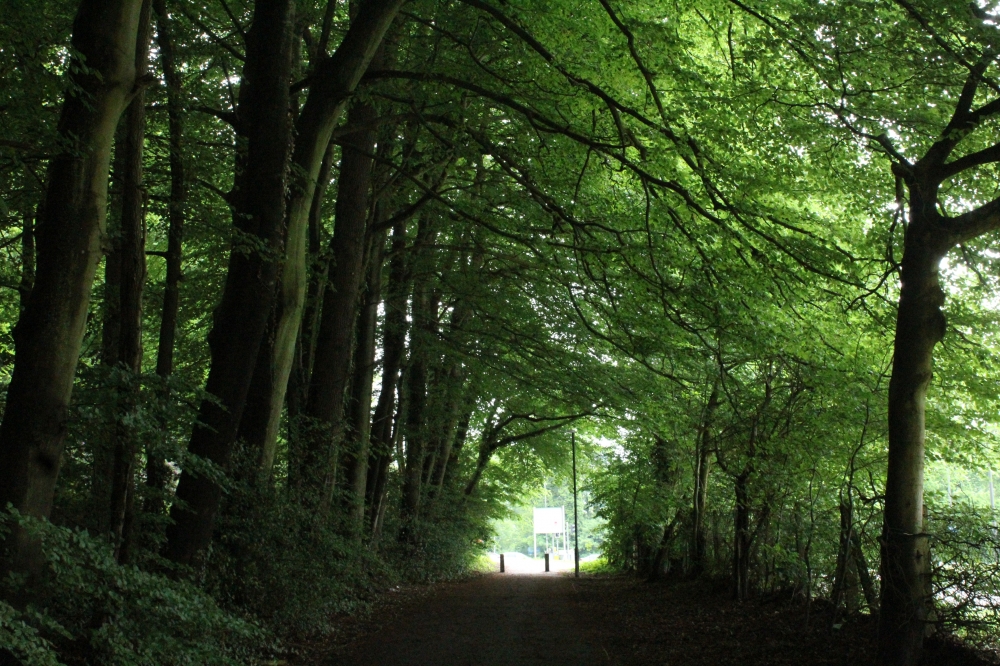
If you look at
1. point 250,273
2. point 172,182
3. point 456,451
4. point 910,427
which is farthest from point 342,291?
point 456,451

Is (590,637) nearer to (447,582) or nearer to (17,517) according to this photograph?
(17,517)

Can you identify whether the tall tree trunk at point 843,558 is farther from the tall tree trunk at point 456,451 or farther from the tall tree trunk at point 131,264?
the tall tree trunk at point 456,451

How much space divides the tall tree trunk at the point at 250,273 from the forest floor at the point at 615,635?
2173 mm

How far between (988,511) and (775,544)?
3387 millimetres

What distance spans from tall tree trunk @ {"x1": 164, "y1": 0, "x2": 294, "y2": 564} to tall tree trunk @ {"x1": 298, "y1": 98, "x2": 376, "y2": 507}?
4297 mm

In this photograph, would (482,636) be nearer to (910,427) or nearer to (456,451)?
(910,427)

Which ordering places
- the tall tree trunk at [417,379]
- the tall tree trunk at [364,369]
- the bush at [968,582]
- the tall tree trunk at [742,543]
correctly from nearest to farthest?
the bush at [968,582]
the tall tree trunk at [742,543]
the tall tree trunk at [364,369]
the tall tree trunk at [417,379]

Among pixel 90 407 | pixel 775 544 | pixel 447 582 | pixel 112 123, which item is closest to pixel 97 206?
pixel 112 123

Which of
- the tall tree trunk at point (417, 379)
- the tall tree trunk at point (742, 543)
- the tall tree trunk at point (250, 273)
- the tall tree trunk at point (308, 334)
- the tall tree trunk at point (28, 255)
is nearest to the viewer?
the tall tree trunk at point (250, 273)

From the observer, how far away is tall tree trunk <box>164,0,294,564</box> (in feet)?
23.1

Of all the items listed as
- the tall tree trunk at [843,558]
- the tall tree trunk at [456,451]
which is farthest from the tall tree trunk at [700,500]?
the tall tree trunk at [456,451]

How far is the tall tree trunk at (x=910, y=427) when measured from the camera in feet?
22.5

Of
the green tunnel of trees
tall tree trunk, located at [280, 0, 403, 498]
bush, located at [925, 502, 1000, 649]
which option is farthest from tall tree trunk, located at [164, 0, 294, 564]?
bush, located at [925, 502, 1000, 649]

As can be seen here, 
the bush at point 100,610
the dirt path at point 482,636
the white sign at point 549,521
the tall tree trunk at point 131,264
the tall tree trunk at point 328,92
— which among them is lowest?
the dirt path at point 482,636
